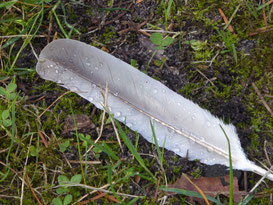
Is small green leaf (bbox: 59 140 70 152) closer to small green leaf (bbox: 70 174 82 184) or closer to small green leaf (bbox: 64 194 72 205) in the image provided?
small green leaf (bbox: 70 174 82 184)

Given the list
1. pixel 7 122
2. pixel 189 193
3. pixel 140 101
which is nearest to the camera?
pixel 189 193

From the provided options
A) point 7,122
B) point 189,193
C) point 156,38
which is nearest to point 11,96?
point 7,122

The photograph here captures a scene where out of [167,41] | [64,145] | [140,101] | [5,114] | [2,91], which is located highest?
[167,41]

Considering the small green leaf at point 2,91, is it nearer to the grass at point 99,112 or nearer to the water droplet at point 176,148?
the grass at point 99,112

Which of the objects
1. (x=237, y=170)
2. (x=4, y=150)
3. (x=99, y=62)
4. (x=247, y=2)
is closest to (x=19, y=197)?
(x=4, y=150)

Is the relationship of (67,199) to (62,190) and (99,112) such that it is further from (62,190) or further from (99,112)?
(99,112)

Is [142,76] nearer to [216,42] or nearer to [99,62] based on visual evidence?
[99,62]
